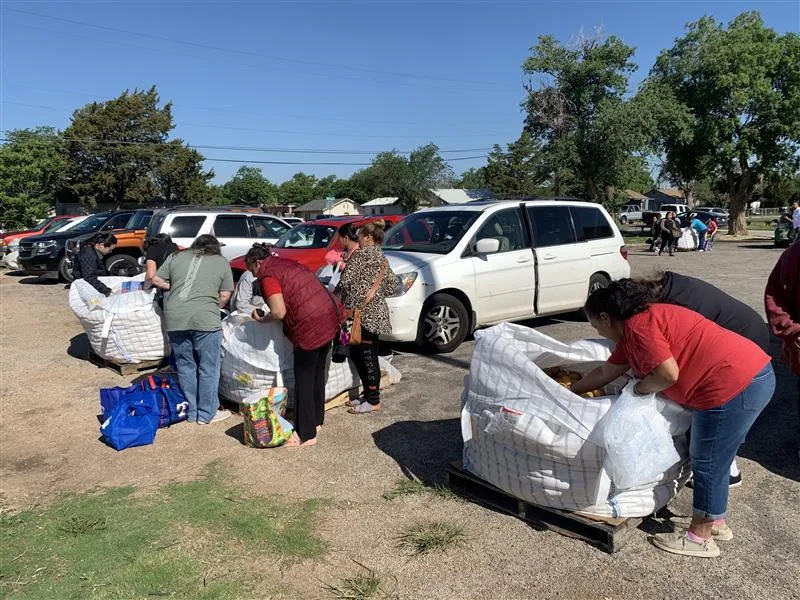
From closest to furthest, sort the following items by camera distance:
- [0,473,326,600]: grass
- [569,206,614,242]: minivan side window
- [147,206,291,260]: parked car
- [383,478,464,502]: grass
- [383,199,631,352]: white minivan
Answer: [0,473,326,600]: grass
[383,478,464,502]: grass
[383,199,631,352]: white minivan
[569,206,614,242]: minivan side window
[147,206,291,260]: parked car

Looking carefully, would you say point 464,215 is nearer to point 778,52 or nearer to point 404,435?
point 404,435

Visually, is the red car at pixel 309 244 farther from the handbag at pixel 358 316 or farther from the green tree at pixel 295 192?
the green tree at pixel 295 192

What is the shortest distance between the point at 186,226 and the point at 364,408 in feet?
28.7

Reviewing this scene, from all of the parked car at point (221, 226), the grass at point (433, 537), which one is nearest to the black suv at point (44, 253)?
the parked car at point (221, 226)

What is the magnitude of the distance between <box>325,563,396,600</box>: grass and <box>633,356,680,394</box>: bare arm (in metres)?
1.58

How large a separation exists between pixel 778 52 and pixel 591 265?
93.2ft

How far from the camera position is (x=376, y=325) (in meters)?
5.14

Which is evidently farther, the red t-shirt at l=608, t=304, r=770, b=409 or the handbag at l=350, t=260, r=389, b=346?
the handbag at l=350, t=260, r=389, b=346

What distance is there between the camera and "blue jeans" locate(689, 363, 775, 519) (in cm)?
294

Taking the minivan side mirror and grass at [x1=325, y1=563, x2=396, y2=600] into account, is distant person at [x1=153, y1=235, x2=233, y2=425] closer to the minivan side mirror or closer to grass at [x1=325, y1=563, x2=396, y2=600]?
grass at [x1=325, y1=563, x2=396, y2=600]

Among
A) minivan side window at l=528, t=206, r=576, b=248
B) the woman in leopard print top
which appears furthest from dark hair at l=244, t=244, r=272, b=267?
minivan side window at l=528, t=206, r=576, b=248

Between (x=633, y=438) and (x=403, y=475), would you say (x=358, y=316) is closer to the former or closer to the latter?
(x=403, y=475)

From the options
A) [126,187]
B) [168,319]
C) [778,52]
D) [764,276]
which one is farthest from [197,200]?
[168,319]

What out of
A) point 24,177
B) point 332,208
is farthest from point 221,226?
point 332,208
